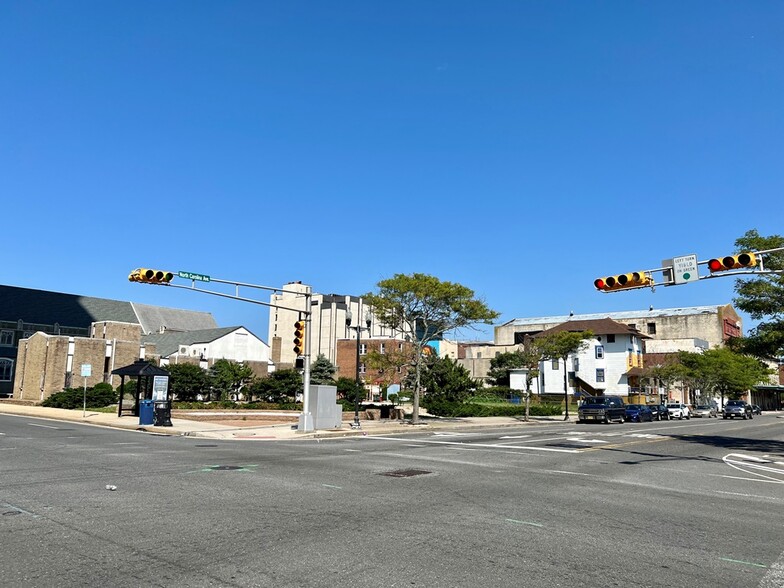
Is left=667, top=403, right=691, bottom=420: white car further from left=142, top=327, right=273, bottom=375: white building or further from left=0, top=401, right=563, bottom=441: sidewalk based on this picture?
left=142, top=327, right=273, bottom=375: white building

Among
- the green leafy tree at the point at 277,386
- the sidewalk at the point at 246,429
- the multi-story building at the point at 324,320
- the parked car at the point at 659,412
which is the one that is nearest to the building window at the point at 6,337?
the green leafy tree at the point at 277,386

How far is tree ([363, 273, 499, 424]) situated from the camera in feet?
114

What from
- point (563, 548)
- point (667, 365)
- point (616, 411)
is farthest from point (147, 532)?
point (667, 365)

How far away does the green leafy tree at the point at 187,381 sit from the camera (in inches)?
1791

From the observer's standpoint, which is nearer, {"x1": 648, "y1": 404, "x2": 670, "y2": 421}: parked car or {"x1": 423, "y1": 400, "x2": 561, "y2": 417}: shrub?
{"x1": 423, "y1": 400, "x2": 561, "y2": 417}: shrub

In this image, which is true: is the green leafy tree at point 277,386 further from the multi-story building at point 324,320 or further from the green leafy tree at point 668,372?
the multi-story building at point 324,320

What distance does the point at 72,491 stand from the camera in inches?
406

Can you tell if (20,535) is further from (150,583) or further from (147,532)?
(150,583)

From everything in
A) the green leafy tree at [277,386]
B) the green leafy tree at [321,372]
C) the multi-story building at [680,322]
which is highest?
the multi-story building at [680,322]

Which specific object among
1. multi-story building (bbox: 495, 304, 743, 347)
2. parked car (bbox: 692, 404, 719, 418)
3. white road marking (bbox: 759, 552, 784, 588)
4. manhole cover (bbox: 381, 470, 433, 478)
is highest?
multi-story building (bbox: 495, 304, 743, 347)

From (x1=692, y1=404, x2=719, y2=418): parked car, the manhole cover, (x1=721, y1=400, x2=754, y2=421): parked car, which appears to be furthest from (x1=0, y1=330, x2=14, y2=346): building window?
(x1=692, y1=404, x2=719, y2=418): parked car

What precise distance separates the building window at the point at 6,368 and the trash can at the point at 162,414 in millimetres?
58951

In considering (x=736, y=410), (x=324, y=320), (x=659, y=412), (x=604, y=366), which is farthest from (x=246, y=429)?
(x=324, y=320)

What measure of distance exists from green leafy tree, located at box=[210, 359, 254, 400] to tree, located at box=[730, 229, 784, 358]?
121ft
